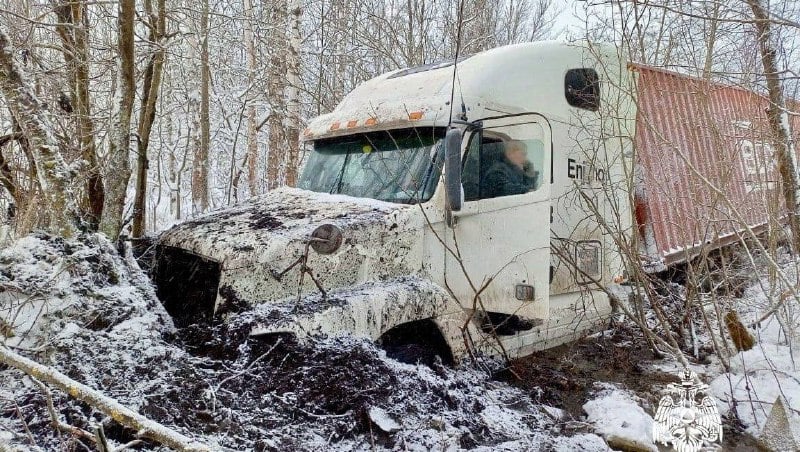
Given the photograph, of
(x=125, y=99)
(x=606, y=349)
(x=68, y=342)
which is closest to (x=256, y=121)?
(x=125, y=99)

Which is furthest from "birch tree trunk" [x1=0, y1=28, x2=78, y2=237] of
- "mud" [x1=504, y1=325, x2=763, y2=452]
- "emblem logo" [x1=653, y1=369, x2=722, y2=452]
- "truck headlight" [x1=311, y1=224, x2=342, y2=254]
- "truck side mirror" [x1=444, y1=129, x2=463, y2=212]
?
"emblem logo" [x1=653, y1=369, x2=722, y2=452]

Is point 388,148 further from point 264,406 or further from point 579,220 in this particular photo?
point 264,406

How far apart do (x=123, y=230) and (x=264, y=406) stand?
2294mm

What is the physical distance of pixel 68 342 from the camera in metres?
3.02

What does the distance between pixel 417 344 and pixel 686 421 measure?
236 centimetres

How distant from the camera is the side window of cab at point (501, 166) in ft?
15.0

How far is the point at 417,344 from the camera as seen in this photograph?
4.18 metres

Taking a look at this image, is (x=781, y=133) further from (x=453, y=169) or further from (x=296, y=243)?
(x=296, y=243)

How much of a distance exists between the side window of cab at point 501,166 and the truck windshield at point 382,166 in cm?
36

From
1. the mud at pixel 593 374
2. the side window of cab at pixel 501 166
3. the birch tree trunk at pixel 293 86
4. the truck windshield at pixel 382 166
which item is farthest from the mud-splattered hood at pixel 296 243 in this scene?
the birch tree trunk at pixel 293 86

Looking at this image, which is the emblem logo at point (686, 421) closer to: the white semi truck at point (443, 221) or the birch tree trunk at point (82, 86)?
the white semi truck at point (443, 221)

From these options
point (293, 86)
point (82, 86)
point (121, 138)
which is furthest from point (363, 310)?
point (293, 86)

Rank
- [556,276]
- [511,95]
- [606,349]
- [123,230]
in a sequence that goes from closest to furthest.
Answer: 1. [123,230]
2. [511,95]
3. [556,276]
4. [606,349]

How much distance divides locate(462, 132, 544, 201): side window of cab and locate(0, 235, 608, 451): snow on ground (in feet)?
5.39
